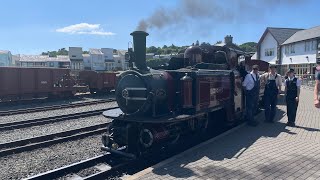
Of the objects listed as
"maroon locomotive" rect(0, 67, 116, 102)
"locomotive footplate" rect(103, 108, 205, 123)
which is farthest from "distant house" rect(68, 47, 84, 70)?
"locomotive footplate" rect(103, 108, 205, 123)

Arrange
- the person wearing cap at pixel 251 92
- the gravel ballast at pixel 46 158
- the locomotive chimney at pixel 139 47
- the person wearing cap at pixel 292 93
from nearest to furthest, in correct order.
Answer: the gravel ballast at pixel 46 158, the locomotive chimney at pixel 139 47, the person wearing cap at pixel 292 93, the person wearing cap at pixel 251 92

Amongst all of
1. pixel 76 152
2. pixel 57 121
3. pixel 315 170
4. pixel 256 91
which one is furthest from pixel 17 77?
pixel 315 170

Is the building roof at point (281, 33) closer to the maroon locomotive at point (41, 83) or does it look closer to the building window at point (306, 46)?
the building window at point (306, 46)

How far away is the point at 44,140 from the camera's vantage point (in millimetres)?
9836

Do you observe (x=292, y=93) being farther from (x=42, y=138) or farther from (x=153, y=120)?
(x=42, y=138)

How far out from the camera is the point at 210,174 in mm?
5992

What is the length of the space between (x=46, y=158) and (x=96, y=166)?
1.56 meters

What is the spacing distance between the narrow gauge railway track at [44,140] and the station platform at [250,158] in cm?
399

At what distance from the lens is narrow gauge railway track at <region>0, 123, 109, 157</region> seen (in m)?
8.45

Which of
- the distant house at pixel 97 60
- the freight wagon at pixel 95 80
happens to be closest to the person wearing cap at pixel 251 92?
the freight wagon at pixel 95 80

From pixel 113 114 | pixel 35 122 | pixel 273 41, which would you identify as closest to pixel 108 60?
pixel 273 41

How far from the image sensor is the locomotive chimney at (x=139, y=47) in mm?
7707

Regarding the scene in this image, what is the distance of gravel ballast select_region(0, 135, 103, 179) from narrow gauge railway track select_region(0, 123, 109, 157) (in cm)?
22

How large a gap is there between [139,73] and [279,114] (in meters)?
7.91
